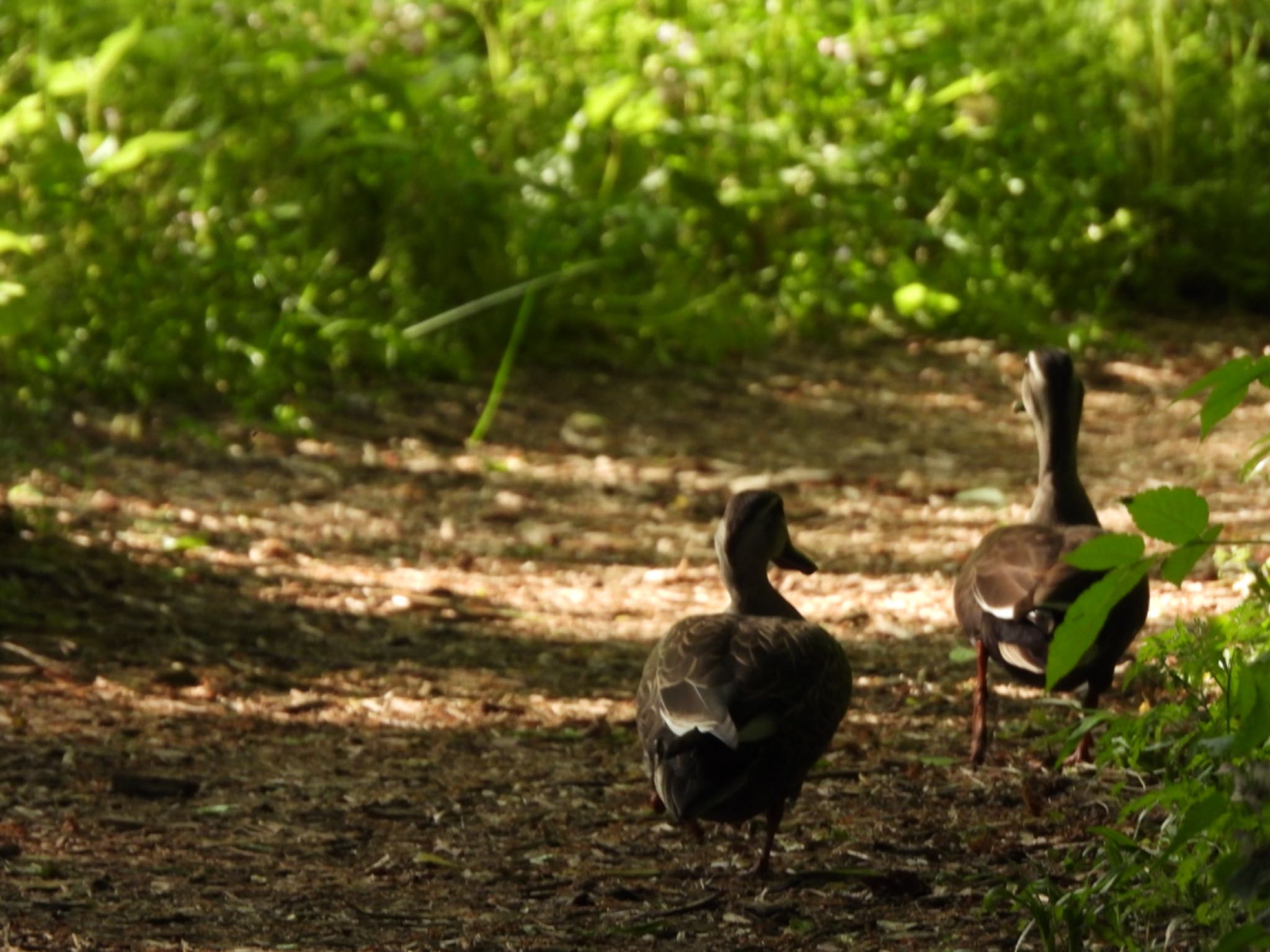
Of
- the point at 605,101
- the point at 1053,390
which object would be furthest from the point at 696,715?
the point at 605,101

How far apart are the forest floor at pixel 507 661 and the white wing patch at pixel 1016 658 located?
206 millimetres

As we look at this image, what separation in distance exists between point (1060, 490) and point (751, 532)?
95cm

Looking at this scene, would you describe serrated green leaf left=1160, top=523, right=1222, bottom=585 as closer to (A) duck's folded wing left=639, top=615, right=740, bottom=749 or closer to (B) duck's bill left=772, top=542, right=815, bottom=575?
(A) duck's folded wing left=639, top=615, right=740, bottom=749

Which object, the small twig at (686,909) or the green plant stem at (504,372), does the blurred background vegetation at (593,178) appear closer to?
the green plant stem at (504,372)

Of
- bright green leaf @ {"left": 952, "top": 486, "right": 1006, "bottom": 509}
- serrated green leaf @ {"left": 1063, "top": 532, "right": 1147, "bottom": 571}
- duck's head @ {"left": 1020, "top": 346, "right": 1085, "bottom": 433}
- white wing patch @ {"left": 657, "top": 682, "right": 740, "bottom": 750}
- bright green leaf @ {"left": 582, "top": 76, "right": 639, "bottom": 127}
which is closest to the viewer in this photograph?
serrated green leaf @ {"left": 1063, "top": 532, "right": 1147, "bottom": 571}

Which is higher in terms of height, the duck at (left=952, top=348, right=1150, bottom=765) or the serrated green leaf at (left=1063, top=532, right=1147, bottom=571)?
the serrated green leaf at (left=1063, top=532, right=1147, bottom=571)

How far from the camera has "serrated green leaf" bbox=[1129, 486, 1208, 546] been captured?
2.30 meters

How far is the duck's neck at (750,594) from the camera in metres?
4.57

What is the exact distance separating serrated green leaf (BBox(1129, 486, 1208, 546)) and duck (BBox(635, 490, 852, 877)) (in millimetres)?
1482

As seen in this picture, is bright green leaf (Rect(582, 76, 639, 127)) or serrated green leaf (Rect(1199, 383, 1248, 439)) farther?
bright green leaf (Rect(582, 76, 639, 127))

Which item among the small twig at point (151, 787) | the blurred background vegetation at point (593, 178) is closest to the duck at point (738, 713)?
the small twig at point (151, 787)

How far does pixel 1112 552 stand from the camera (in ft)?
7.60

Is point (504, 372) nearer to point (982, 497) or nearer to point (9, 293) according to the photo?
point (982, 497)

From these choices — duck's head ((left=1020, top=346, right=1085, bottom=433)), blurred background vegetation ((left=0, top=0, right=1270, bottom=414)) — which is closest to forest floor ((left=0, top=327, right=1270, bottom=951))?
blurred background vegetation ((left=0, top=0, right=1270, bottom=414))
